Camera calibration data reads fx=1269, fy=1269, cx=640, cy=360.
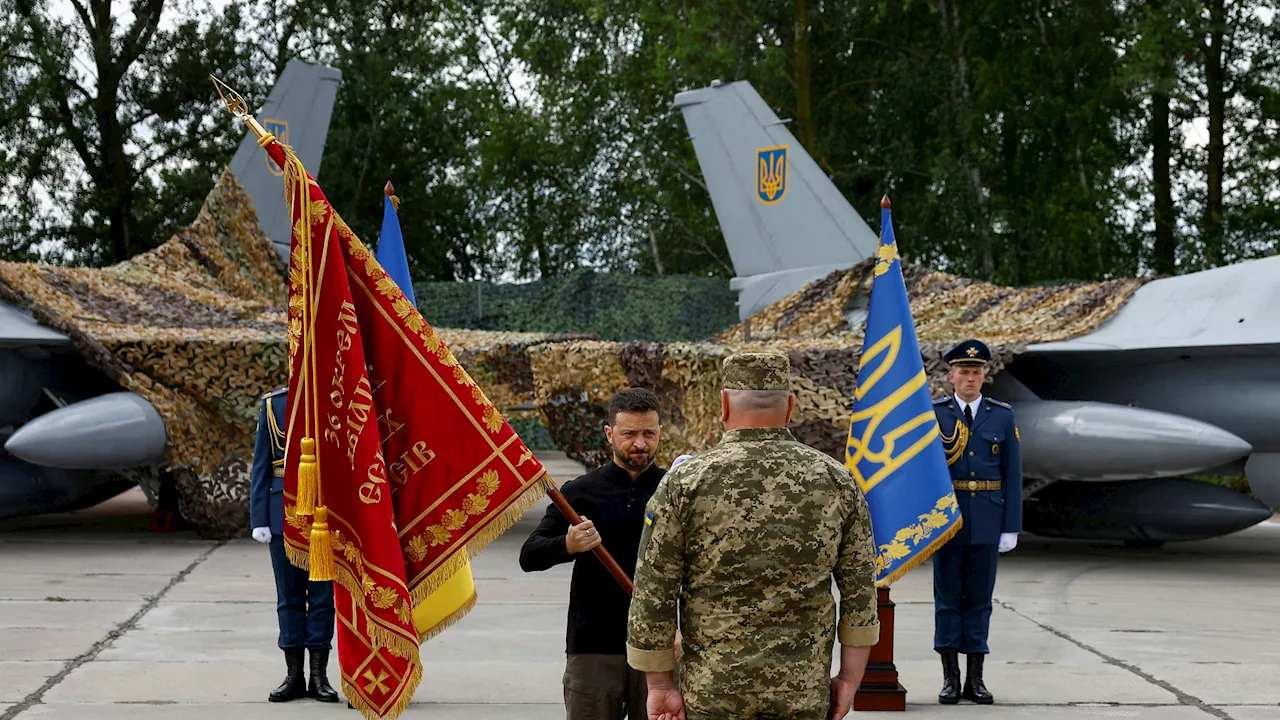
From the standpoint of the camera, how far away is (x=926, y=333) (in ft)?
36.2

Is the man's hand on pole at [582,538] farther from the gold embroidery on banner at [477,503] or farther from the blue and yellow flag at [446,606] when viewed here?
the blue and yellow flag at [446,606]

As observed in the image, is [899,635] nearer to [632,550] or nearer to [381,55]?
[632,550]

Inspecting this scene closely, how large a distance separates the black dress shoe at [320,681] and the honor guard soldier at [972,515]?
105 inches

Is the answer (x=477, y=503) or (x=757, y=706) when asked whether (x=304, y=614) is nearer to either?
(x=477, y=503)

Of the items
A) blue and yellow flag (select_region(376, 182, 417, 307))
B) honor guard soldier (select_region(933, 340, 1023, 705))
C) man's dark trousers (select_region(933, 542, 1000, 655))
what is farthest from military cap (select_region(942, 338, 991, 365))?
blue and yellow flag (select_region(376, 182, 417, 307))

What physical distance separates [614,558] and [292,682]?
256cm

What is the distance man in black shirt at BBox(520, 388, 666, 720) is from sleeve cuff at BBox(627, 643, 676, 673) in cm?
63

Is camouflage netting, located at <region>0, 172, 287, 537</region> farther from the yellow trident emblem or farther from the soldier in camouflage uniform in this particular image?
the soldier in camouflage uniform

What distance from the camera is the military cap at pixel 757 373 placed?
291 cm

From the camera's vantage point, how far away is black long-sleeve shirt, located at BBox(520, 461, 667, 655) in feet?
11.6

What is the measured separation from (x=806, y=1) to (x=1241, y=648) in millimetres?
18689

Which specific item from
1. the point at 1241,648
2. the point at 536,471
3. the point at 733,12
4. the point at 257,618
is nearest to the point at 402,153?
the point at 733,12

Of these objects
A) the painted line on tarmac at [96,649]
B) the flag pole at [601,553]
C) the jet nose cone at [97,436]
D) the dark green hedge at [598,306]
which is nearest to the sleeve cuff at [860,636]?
the flag pole at [601,553]

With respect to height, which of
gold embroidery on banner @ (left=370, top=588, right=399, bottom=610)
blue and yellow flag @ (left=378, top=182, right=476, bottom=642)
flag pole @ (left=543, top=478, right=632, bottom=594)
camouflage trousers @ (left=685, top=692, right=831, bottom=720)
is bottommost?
blue and yellow flag @ (left=378, top=182, right=476, bottom=642)
